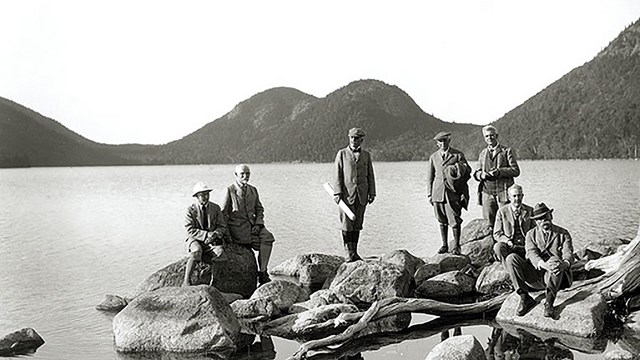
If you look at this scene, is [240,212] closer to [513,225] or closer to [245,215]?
[245,215]

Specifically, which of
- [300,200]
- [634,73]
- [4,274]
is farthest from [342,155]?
[634,73]

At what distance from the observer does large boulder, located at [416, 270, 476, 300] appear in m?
12.1

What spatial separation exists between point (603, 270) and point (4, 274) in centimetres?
1596

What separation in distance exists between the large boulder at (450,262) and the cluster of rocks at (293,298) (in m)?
0.02

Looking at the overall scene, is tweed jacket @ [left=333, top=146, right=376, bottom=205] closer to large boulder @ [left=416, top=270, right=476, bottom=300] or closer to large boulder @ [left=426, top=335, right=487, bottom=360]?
large boulder @ [left=416, top=270, right=476, bottom=300]

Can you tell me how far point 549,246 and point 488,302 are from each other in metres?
1.63

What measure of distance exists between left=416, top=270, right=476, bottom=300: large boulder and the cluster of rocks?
2 cm

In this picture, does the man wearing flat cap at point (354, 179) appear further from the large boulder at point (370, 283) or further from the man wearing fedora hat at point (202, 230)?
the man wearing fedora hat at point (202, 230)

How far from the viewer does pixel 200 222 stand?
11602 millimetres

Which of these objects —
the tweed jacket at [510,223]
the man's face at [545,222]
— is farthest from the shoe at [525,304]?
the man's face at [545,222]

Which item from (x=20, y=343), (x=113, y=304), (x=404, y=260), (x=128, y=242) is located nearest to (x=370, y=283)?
(x=404, y=260)

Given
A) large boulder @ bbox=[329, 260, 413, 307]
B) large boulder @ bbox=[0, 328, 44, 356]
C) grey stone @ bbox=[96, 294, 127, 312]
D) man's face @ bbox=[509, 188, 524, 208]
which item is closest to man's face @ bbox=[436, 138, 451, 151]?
large boulder @ bbox=[329, 260, 413, 307]

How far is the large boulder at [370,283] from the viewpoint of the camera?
1136 cm

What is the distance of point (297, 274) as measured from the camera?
14828 millimetres
